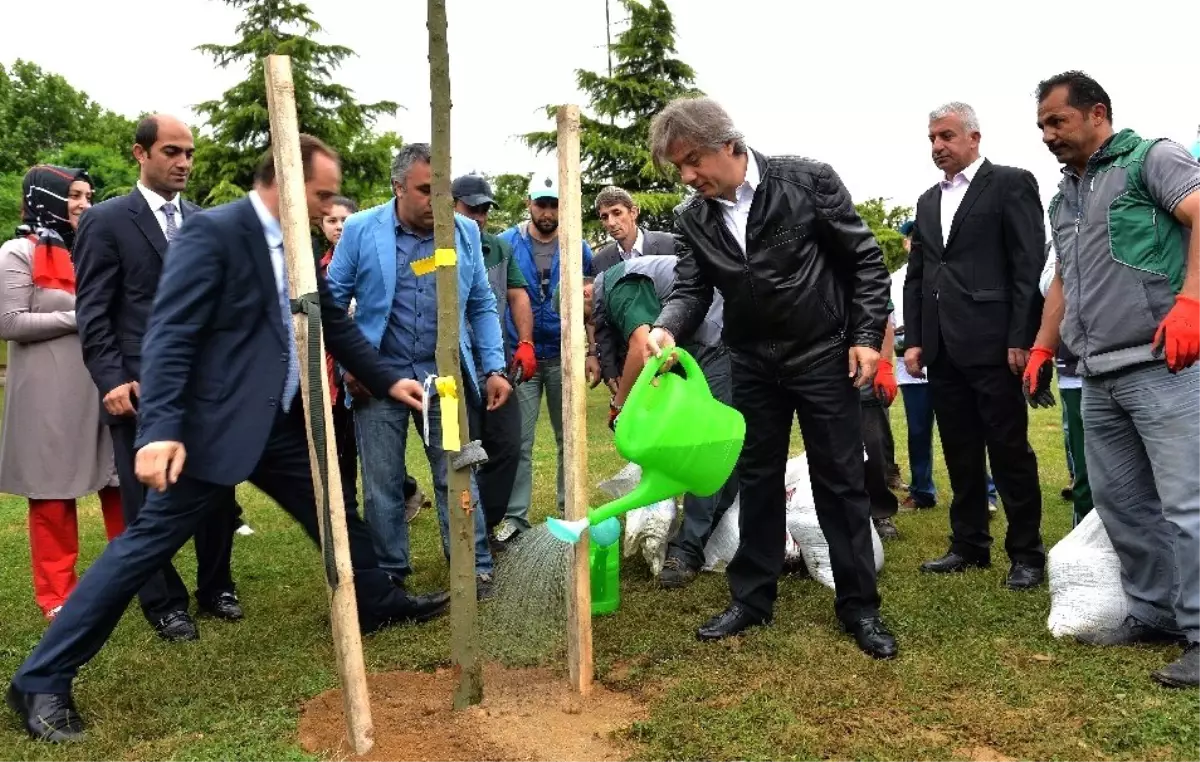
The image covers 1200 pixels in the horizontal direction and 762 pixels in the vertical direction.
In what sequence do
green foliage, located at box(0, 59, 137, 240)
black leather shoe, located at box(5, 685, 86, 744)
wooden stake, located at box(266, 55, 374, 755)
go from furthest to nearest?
green foliage, located at box(0, 59, 137, 240)
black leather shoe, located at box(5, 685, 86, 744)
wooden stake, located at box(266, 55, 374, 755)

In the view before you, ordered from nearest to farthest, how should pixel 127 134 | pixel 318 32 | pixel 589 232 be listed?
1. pixel 589 232
2. pixel 318 32
3. pixel 127 134

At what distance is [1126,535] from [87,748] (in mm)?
3730

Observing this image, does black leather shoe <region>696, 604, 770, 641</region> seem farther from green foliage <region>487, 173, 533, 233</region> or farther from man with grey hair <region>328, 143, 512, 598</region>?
green foliage <region>487, 173, 533, 233</region>

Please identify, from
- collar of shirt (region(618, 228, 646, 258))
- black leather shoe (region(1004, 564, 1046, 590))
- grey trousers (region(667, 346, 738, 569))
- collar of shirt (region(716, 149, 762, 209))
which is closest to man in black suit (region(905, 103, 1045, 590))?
black leather shoe (region(1004, 564, 1046, 590))

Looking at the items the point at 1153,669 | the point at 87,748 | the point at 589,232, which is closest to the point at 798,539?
the point at 1153,669

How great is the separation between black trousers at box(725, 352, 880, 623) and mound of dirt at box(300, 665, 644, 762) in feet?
3.09

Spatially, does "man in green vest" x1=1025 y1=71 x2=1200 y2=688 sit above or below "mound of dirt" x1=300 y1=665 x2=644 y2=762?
above

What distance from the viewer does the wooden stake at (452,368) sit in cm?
299

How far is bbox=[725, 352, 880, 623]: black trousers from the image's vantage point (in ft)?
12.3

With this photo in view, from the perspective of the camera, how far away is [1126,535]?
3.66m

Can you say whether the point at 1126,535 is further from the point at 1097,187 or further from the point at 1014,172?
the point at 1014,172

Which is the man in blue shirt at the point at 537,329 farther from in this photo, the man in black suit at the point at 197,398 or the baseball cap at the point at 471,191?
the man in black suit at the point at 197,398

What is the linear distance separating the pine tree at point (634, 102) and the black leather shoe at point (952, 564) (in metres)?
18.4

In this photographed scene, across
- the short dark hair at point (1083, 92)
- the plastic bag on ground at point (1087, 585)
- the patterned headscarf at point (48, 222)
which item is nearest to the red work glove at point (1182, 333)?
the short dark hair at point (1083, 92)
